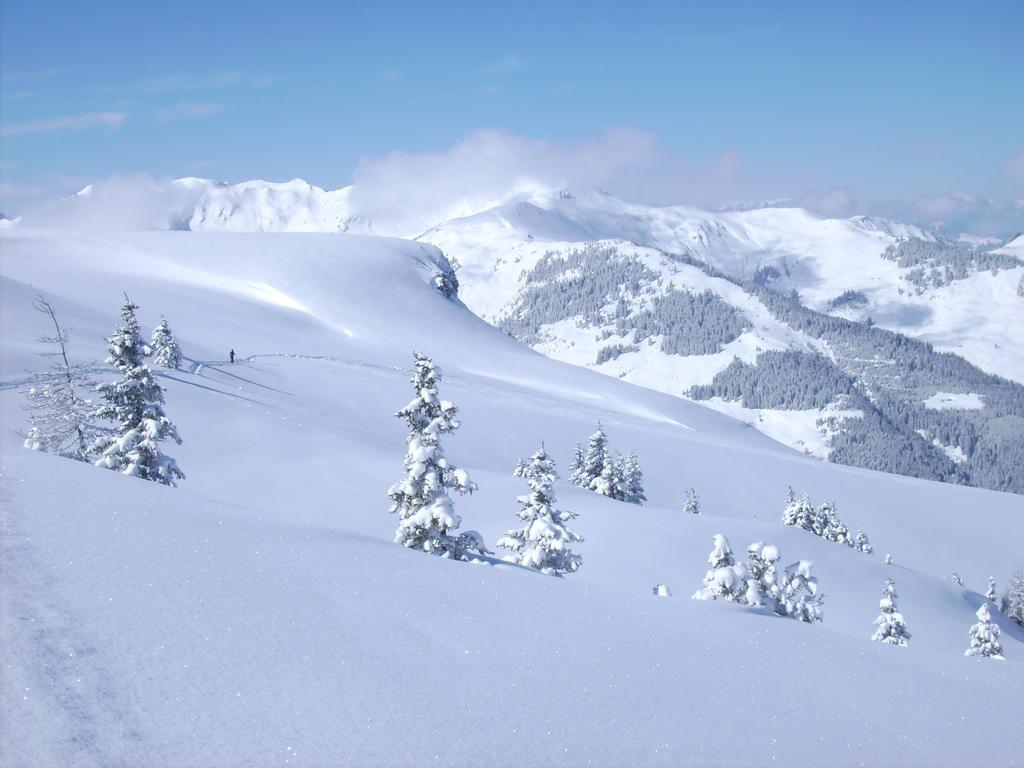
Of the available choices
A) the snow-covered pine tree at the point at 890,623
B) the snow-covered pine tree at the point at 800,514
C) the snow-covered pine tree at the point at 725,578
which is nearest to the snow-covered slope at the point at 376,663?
the snow-covered pine tree at the point at 725,578

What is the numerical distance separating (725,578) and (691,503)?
28.5m

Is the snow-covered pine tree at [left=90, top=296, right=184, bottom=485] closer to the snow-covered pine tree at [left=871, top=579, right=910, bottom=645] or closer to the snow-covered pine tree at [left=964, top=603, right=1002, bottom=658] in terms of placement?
the snow-covered pine tree at [left=871, top=579, right=910, bottom=645]

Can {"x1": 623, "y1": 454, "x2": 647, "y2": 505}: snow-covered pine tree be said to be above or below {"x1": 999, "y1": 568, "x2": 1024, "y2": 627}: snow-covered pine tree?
above

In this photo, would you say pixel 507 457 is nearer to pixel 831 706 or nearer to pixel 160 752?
pixel 831 706

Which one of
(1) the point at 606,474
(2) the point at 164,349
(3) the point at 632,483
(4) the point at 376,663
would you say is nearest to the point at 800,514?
(3) the point at 632,483

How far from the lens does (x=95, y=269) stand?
3339 inches

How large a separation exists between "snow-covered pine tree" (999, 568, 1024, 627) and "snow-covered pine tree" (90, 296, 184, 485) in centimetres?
5823

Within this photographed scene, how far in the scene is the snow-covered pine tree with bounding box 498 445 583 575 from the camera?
20.1 meters

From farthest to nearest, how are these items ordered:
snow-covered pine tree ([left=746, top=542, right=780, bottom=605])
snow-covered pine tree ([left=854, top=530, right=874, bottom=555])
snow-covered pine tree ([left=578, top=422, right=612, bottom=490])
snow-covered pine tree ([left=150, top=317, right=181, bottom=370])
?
snow-covered pine tree ([left=854, top=530, right=874, bottom=555]) → snow-covered pine tree ([left=578, top=422, right=612, bottom=490]) → snow-covered pine tree ([left=150, top=317, right=181, bottom=370]) → snow-covered pine tree ([left=746, top=542, right=780, bottom=605])

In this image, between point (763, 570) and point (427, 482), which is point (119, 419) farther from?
point (763, 570)

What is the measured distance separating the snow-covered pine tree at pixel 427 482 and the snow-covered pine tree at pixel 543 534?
4118 millimetres

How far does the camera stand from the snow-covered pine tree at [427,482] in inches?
632

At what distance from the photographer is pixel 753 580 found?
63.1 ft

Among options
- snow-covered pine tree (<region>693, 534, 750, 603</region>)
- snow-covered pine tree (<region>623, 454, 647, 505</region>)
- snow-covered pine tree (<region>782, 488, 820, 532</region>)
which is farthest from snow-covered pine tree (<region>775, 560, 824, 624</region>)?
snow-covered pine tree (<region>782, 488, 820, 532</region>)
